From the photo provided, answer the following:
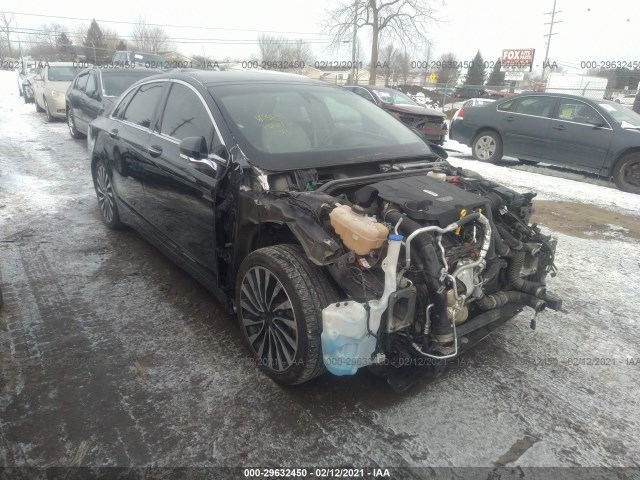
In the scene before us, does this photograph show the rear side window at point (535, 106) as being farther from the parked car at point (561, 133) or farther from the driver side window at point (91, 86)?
the driver side window at point (91, 86)

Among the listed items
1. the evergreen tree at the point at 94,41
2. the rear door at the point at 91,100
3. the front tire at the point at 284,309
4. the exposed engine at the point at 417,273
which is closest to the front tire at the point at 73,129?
the rear door at the point at 91,100

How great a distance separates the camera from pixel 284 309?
8.13ft

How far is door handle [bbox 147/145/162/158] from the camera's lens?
3636 mm

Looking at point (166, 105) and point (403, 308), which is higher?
point (166, 105)

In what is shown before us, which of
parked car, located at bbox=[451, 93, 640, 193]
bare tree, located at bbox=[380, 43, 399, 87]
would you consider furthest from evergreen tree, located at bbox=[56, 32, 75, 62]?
parked car, located at bbox=[451, 93, 640, 193]

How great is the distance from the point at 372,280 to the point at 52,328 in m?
2.38

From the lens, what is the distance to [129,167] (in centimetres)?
420

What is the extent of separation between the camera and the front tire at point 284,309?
233cm

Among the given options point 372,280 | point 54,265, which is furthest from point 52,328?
point 372,280

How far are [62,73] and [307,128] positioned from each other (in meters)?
13.1

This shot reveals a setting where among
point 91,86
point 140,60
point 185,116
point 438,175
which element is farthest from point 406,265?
point 140,60

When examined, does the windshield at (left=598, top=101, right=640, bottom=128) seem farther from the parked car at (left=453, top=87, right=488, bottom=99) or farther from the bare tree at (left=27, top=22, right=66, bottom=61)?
the bare tree at (left=27, top=22, right=66, bottom=61)

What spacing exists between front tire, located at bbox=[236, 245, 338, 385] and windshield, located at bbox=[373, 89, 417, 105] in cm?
1013

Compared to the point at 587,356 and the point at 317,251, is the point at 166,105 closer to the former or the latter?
the point at 317,251
